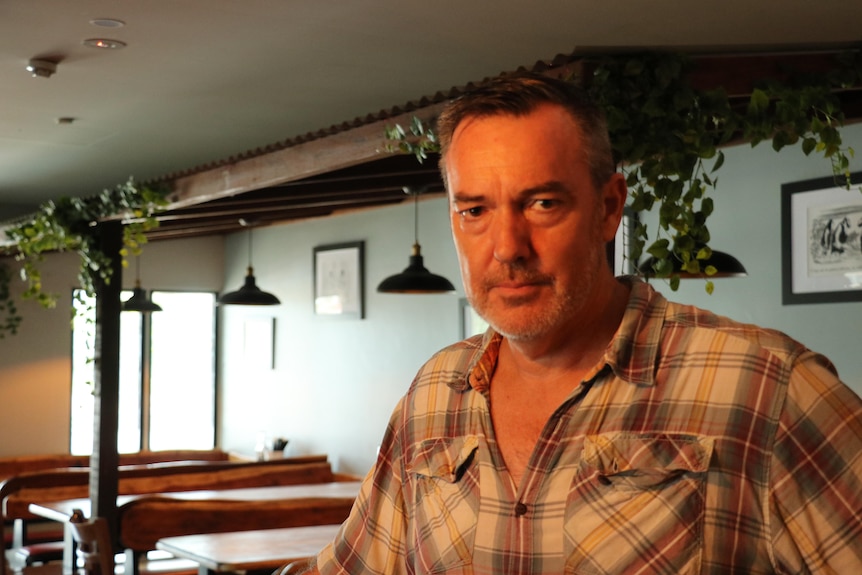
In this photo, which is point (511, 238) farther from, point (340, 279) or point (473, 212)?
point (340, 279)

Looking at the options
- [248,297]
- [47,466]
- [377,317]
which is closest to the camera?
[248,297]

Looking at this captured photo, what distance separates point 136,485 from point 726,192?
425 cm

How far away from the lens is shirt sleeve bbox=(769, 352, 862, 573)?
3.89ft

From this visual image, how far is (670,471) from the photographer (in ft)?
4.15

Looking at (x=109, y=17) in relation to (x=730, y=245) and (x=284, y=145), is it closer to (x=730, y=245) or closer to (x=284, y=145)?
(x=284, y=145)

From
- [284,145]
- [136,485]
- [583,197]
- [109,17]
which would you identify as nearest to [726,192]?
[284,145]

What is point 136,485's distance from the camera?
24.0 ft

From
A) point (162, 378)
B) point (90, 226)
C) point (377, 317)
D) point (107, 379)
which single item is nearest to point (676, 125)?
point (107, 379)

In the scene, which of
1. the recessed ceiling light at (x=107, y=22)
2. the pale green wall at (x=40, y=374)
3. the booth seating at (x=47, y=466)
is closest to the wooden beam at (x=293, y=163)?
the recessed ceiling light at (x=107, y=22)

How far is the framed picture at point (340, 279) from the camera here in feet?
29.2

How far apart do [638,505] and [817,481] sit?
0.67ft

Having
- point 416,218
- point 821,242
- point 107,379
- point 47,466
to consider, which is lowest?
point 47,466

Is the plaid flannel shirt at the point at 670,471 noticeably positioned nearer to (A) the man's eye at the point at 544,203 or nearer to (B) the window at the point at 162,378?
(A) the man's eye at the point at 544,203

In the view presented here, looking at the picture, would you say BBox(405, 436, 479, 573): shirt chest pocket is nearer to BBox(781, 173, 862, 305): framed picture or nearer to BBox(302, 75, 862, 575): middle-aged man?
BBox(302, 75, 862, 575): middle-aged man
